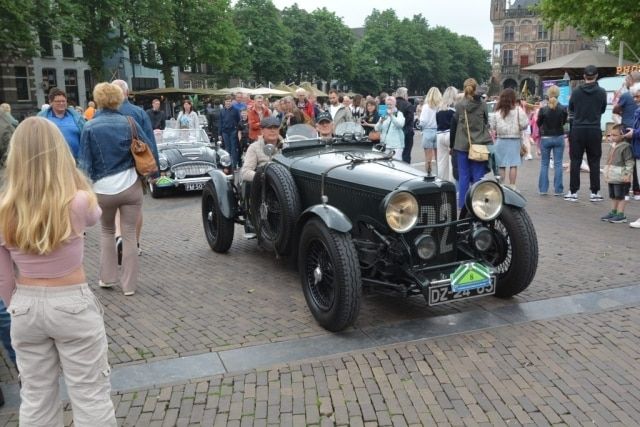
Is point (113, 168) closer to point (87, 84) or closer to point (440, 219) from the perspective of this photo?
point (440, 219)

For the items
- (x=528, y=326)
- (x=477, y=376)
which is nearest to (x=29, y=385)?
(x=477, y=376)

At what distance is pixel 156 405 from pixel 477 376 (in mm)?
2021

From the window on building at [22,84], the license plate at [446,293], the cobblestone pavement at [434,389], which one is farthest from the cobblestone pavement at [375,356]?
the window on building at [22,84]

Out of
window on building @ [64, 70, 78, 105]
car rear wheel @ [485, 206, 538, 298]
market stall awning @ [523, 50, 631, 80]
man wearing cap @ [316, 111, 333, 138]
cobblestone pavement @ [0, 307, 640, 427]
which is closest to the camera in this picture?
cobblestone pavement @ [0, 307, 640, 427]

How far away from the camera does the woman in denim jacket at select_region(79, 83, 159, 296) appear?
5.21m

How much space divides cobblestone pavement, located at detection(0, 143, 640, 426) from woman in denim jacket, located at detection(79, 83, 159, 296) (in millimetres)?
507

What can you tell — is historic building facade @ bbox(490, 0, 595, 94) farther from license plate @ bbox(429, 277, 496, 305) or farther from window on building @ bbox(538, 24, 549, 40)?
license plate @ bbox(429, 277, 496, 305)

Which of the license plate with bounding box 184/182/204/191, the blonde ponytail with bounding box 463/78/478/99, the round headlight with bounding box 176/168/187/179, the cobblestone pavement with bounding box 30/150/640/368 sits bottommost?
the cobblestone pavement with bounding box 30/150/640/368

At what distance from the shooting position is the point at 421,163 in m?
14.9

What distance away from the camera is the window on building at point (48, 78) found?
125ft

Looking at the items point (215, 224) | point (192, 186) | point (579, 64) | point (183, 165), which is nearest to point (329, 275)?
point (215, 224)

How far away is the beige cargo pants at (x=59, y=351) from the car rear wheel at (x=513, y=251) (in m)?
3.40

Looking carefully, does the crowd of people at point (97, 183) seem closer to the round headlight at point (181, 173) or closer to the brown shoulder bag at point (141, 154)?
the brown shoulder bag at point (141, 154)

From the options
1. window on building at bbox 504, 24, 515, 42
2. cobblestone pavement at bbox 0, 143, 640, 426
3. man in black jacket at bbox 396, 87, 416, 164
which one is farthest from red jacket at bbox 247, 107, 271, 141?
window on building at bbox 504, 24, 515, 42
